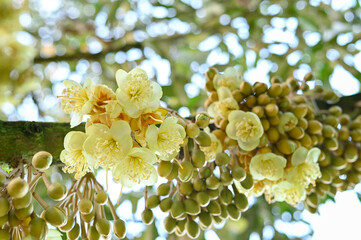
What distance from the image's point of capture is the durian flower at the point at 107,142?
99cm

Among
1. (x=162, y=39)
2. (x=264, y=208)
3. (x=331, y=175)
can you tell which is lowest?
(x=264, y=208)

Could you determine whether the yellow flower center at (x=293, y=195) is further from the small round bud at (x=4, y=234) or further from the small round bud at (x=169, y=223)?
the small round bud at (x=4, y=234)

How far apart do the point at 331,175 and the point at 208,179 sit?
54 centimetres

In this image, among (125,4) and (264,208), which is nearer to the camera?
(264,208)

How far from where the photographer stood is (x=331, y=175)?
57.7 inches

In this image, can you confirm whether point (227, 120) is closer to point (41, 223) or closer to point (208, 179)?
point (208, 179)

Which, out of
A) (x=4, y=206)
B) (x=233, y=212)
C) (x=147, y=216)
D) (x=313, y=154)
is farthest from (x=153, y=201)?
(x=313, y=154)

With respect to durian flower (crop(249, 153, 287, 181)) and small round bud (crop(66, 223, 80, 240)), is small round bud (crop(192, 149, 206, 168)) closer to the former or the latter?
durian flower (crop(249, 153, 287, 181))

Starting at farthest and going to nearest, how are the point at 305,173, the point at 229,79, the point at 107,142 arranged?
1. the point at 229,79
2. the point at 305,173
3. the point at 107,142

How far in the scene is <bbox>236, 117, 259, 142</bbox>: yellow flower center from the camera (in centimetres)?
123

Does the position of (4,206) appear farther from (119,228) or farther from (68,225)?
(119,228)

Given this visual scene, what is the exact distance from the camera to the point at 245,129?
1.23 m

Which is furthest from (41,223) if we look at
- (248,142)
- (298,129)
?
(298,129)

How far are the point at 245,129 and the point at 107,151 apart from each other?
0.45m
